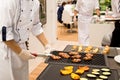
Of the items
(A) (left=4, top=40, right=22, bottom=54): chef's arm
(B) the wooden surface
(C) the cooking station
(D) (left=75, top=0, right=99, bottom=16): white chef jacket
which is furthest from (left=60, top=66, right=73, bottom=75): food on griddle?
(D) (left=75, top=0, right=99, bottom=16): white chef jacket

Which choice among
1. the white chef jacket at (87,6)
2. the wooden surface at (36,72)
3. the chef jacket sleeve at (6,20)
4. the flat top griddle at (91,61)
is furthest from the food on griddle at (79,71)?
the white chef jacket at (87,6)

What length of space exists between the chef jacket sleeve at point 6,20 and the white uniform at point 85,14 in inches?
102

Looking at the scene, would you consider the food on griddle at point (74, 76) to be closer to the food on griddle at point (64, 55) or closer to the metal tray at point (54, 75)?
the metal tray at point (54, 75)

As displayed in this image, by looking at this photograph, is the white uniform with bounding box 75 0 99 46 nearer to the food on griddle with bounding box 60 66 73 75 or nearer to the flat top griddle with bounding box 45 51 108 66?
the flat top griddle with bounding box 45 51 108 66

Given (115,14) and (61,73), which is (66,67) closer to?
(61,73)

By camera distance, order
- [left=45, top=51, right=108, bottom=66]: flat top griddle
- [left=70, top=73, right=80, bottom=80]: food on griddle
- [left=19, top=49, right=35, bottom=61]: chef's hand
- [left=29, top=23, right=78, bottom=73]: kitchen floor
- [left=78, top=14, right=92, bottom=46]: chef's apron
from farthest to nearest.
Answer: [left=78, top=14, right=92, bottom=46]: chef's apron
[left=29, top=23, right=78, bottom=73]: kitchen floor
[left=45, top=51, right=108, bottom=66]: flat top griddle
[left=19, top=49, right=35, bottom=61]: chef's hand
[left=70, top=73, right=80, bottom=80]: food on griddle

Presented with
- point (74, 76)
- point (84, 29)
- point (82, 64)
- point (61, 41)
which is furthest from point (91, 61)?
point (61, 41)

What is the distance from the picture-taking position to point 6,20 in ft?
4.22

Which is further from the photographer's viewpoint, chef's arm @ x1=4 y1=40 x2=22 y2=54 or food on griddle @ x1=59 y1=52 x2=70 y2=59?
food on griddle @ x1=59 y1=52 x2=70 y2=59

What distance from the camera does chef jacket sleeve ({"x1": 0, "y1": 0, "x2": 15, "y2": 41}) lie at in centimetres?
127

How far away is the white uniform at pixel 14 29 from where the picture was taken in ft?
4.22

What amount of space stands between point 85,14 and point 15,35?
2588mm

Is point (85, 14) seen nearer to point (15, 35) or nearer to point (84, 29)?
point (84, 29)

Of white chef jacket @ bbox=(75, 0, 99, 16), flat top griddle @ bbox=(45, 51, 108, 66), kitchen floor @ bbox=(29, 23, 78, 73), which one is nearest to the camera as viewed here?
flat top griddle @ bbox=(45, 51, 108, 66)
